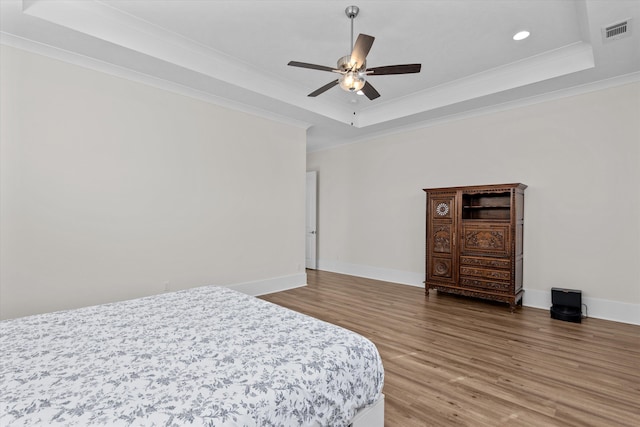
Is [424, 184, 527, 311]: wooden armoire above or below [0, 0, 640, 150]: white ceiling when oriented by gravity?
below

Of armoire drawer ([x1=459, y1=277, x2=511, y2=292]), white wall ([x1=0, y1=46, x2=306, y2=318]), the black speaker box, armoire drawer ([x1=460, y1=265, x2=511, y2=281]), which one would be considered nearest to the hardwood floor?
the black speaker box

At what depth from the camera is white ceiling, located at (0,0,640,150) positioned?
2791mm

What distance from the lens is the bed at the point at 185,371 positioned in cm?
109

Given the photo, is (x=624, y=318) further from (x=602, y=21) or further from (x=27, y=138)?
(x=27, y=138)

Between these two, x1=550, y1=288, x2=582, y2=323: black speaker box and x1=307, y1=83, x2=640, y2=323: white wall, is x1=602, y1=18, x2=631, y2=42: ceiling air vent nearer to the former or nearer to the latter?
x1=307, y1=83, x2=640, y2=323: white wall

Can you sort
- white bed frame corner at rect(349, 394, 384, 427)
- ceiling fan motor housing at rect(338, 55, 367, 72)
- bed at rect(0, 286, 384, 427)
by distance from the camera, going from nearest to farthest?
bed at rect(0, 286, 384, 427) → white bed frame corner at rect(349, 394, 384, 427) → ceiling fan motor housing at rect(338, 55, 367, 72)

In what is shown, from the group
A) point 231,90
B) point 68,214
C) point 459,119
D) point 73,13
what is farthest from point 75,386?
point 459,119

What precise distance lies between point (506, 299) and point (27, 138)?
5.74m

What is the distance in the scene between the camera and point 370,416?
163 centimetres

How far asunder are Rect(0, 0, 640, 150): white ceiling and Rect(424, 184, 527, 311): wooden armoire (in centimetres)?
140

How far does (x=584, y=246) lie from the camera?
156 inches

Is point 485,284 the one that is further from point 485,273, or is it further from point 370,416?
point 370,416

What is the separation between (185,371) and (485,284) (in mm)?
4112

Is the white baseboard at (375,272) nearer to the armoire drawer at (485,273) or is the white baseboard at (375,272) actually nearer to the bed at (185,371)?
the armoire drawer at (485,273)
